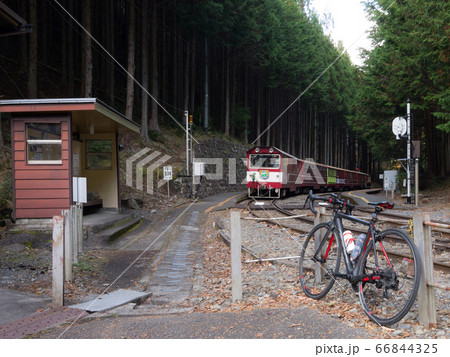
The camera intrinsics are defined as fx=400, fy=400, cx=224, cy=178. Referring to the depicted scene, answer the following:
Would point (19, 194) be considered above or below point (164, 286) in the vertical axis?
above

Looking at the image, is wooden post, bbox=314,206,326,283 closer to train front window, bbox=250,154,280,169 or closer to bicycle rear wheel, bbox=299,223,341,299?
bicycle rear wheel, bbox=299,223,341,299

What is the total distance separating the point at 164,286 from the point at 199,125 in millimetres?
28924

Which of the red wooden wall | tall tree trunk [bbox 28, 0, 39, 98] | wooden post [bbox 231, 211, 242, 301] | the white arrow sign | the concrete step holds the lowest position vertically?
the concrete step

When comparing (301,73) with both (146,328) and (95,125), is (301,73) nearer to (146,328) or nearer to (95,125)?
(95,125)

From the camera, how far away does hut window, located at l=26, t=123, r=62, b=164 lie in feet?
31.9

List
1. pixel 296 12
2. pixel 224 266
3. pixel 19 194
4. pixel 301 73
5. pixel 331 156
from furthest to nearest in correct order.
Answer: pixel 331 156 < pixel 296 12 < pixel 301 73 < pixel 19 194 < pixel 224 266

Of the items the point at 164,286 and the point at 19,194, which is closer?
the point at 164,286

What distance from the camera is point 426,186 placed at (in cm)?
2722

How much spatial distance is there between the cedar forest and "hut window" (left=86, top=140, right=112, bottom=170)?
439 cm

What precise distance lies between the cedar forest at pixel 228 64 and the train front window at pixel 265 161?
660cm

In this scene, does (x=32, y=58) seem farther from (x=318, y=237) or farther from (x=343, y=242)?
(x=343, y=242)

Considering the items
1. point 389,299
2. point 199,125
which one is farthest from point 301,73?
point 389,299

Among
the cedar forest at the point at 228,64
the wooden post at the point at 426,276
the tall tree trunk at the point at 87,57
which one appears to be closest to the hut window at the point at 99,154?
the cedar forest at the point at 228,64

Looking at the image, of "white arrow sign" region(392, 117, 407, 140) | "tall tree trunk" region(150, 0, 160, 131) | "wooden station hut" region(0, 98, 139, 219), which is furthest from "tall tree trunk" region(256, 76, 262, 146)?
"wooden station hut" region(0, 98, 139, 219)
